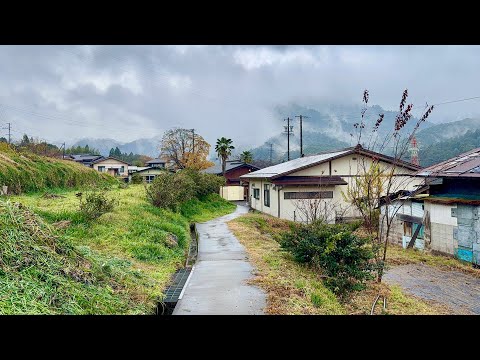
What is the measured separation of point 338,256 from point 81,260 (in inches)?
151

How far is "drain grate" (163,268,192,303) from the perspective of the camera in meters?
4.51

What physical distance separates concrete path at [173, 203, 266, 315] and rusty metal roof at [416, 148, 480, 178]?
528 centimetres

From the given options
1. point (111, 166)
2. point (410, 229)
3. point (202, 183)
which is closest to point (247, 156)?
point (202, 183)

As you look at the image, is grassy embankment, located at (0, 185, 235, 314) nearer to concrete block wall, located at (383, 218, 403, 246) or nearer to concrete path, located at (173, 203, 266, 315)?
concrete path, located at (173, 203, 266, 315)

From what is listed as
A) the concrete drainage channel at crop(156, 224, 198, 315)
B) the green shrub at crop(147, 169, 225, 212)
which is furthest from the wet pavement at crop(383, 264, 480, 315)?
the green shrub at crop(147, 169, 225, 212)

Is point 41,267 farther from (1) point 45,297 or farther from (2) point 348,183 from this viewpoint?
(2) point 348,183

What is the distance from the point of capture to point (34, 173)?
10.9m

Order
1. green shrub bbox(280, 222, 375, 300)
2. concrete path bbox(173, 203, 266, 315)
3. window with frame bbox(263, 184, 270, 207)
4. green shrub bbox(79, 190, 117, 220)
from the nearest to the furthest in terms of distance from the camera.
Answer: concrete path bbox(173, 203, 266, 315) → green shrub bbox(280, 222, 375, 300) → green shrub bbox(79, 190, 117, 220) → window with frame bbox(263, 184, 270, 207)

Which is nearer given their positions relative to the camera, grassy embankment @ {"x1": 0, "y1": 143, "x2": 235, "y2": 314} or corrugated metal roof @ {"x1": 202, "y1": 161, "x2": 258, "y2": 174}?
grassy embankment @ {"x1": 0, "y1": 143, "x2": 235, "y2": 314}

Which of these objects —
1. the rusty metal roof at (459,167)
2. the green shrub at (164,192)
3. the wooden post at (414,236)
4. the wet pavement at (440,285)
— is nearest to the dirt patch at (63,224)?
the green shrub at (164,192)

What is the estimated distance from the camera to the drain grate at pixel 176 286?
177 inches
